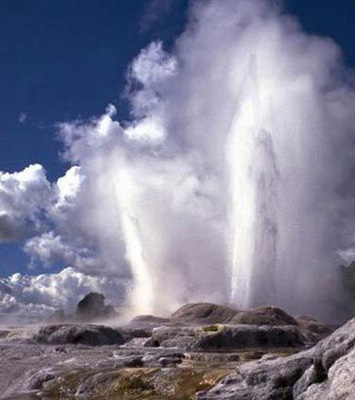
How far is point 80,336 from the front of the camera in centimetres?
8744

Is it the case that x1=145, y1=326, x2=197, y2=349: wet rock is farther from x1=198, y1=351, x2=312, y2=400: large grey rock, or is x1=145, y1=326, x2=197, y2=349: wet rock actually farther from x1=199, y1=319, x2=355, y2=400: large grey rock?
x1=199, y1=319, x2=355, y2=400: large grey rock

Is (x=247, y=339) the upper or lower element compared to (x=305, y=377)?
upper

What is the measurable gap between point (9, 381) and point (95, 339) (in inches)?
1524

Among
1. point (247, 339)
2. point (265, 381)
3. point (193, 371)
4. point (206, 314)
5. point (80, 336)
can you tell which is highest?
point (206, 314)

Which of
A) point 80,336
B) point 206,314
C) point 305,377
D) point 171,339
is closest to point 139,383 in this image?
point 305,377

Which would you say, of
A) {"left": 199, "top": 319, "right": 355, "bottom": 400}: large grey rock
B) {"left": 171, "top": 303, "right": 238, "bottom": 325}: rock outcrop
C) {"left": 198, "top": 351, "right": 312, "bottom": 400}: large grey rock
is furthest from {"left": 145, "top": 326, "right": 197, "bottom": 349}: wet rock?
{"left": 171, "top": 303, "right": 238, "bottom": 325}: rock outcrop

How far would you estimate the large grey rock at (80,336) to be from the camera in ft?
286

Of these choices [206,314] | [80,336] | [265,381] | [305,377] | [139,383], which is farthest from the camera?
[206,314]

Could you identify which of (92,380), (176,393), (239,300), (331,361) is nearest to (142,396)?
(176,393)

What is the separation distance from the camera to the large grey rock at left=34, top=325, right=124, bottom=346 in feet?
286

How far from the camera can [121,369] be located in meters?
43.1

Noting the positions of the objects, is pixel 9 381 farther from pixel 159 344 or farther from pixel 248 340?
pixel 248 340

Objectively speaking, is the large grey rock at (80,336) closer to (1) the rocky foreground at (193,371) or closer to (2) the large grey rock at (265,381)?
(1) the rocky foreground at (193,371)

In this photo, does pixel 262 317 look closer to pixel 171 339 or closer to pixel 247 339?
pixel 247 339
